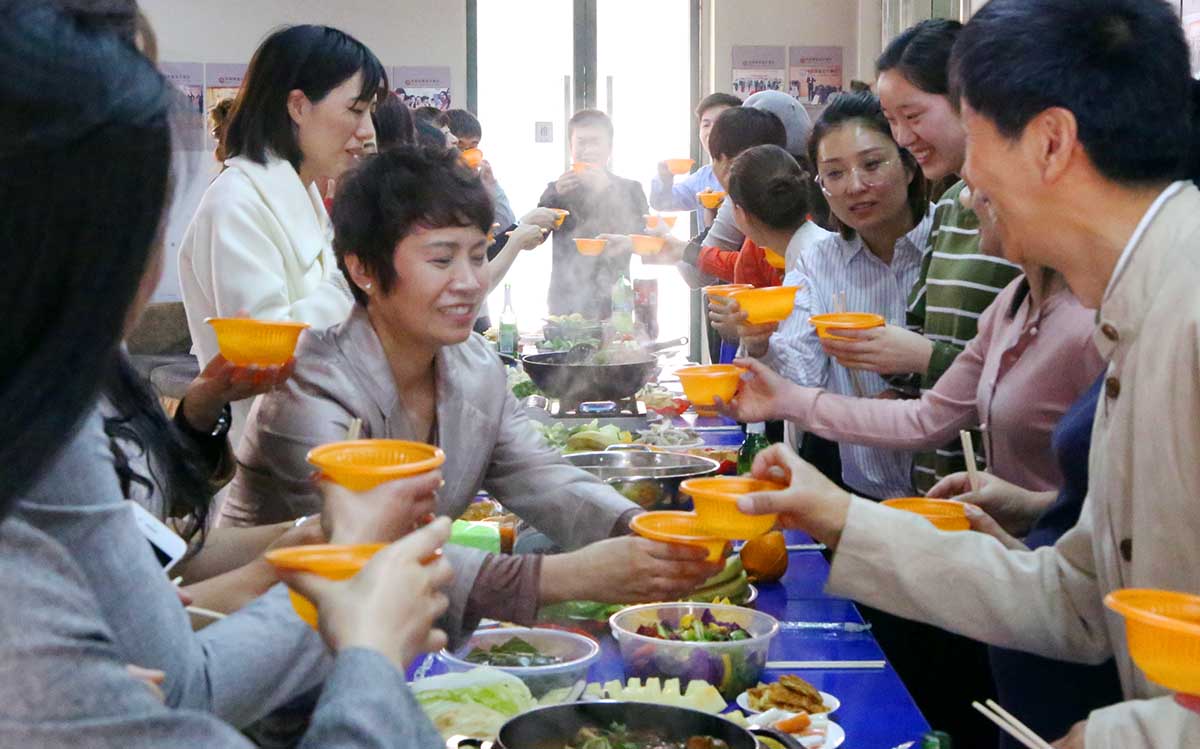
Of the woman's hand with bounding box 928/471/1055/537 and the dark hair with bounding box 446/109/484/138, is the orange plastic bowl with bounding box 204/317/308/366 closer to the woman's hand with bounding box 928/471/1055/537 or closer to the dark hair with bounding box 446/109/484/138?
the woman's hand with bounding box 928/471/1055/537

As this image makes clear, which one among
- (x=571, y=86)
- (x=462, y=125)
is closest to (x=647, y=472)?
(x=462, y=125)

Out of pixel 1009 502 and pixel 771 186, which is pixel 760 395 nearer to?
pixel 1009 502

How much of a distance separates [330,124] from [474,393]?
1134 millimetres

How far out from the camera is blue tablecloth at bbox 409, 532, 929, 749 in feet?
6.20

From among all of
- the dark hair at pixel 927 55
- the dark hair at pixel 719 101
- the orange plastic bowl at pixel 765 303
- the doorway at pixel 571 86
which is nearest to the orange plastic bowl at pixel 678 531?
the orange plastic bowl at pixel 765 303

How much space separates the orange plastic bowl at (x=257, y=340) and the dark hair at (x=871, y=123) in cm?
191

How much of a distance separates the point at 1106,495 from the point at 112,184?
4.27 feet

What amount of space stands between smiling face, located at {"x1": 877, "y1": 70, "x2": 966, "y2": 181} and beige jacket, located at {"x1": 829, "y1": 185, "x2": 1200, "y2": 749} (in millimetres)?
1485

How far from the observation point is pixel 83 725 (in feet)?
3.01

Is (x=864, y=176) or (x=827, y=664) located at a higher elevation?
(x=864, y=176)

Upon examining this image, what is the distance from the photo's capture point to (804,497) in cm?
188

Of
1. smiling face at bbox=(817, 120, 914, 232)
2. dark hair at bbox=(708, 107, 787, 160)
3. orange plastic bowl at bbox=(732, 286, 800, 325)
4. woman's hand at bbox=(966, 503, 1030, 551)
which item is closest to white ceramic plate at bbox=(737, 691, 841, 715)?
woman's hand at bbox=(966, 503, 1030, 551)

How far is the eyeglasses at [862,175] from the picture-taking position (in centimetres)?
351

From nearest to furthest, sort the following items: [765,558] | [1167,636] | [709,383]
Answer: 1. [1167,636]
2. [765,558]
3. [709,383]
